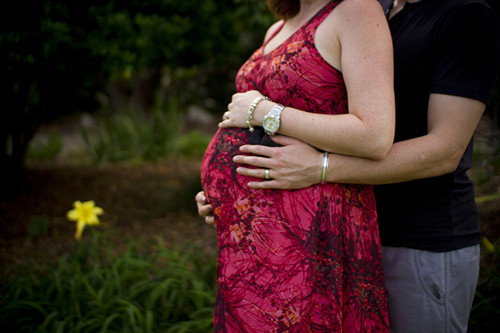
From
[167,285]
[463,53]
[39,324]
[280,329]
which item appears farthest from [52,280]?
[463,53]

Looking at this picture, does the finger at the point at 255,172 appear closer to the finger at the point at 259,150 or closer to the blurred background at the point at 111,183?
the finger at the point at 259,150

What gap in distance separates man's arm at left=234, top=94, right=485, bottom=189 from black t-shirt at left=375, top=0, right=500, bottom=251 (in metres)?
0.06

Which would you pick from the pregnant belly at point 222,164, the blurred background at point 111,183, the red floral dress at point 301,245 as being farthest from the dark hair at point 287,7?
the blurred background at point 111,183

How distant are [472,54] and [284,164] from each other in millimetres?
629

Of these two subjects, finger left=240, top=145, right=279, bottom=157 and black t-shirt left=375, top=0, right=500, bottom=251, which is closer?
black t-shirt left=375, top=0, right=500, bottom=251

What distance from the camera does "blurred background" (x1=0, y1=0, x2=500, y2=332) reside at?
7.93ft

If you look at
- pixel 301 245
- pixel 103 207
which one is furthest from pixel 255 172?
pixel 103 207

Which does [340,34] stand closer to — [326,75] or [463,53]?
[326,75]

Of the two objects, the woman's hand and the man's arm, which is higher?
the woman's hand

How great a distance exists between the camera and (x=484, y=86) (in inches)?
44.9

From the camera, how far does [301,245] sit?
46.5 inches

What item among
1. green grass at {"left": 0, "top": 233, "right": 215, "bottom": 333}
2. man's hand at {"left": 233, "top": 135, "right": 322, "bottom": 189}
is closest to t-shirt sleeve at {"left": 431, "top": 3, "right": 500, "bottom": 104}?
man's hand at {"left": 233, "top": 135, "right": 322, "bottom": 189}

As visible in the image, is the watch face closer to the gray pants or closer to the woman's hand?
the woman's hand

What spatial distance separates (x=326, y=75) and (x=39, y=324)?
2303mm
